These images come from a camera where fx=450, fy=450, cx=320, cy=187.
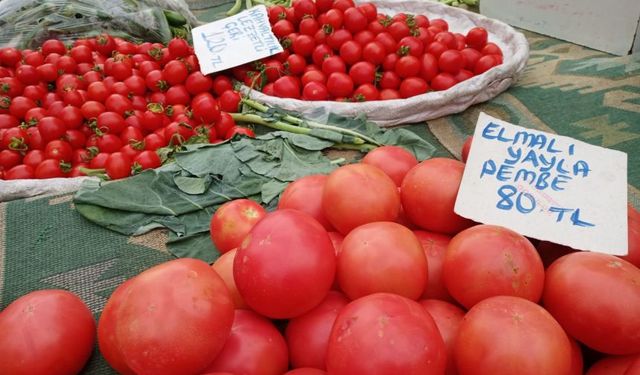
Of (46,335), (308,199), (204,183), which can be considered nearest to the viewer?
(46,335)

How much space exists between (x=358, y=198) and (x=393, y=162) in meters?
0.26

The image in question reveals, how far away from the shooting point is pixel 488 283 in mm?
692

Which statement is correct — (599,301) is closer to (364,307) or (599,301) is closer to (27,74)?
(364,307)

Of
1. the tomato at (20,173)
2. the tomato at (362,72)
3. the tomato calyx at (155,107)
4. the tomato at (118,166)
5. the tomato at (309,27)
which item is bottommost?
the tomato at (20,173)

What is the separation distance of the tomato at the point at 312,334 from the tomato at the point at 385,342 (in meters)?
0.10

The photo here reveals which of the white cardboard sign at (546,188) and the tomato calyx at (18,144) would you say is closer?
the white cardboard sign at (546,188)

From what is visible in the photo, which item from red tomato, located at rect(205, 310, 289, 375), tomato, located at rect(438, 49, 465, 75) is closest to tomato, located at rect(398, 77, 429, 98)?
tomato, located at rect(438, 49, 465, 75)

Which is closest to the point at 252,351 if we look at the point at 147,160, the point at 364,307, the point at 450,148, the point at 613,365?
the point at 364,307

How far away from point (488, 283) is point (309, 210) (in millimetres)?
403

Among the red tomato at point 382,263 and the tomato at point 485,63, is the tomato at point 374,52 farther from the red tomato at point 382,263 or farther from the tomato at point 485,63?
the red tomato at point 382,263

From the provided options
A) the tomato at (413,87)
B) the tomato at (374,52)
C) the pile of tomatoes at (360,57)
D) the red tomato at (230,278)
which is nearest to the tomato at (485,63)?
the pile of tomatoes at (360,57)

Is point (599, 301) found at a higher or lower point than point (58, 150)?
higher

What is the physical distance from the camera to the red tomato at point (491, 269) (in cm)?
69

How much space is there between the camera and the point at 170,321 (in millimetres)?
611
